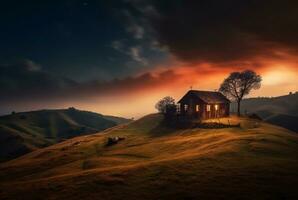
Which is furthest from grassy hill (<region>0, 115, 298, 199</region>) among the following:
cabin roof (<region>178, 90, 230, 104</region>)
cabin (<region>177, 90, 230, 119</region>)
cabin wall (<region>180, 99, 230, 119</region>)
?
cabin roof (<region>178, 90, 230, 104</region>)

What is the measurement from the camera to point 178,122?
87188mm

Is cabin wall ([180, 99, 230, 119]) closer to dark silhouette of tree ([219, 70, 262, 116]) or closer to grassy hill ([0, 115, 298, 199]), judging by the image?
dark silhouette of tree ([219, 70, 262, 116])

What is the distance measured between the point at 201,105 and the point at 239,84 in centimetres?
3486

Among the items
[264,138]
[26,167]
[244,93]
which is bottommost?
[26,167]

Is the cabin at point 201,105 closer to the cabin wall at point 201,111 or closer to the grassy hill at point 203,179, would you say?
the cabin wall at point 201,111

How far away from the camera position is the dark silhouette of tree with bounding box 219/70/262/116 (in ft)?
378

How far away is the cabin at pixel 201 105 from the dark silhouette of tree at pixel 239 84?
16.6 metres

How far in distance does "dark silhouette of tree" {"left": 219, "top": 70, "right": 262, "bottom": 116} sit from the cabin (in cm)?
1662

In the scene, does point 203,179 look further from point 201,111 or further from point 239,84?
point 239,84

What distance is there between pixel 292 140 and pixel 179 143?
71.0 feet

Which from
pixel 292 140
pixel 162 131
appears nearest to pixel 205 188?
pixel 292 140

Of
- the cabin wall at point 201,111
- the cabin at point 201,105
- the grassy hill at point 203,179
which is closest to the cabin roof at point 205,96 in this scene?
the cabin at point 201,105

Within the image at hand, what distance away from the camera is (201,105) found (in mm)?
90250

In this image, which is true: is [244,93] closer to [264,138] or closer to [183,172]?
[264,138]
